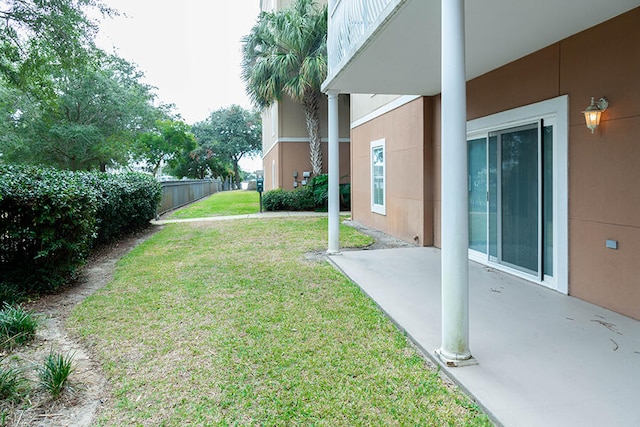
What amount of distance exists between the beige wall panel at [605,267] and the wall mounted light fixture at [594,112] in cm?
106

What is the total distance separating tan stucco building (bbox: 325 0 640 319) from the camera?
4.19m

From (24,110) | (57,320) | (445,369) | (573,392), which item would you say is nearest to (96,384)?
(57,320)

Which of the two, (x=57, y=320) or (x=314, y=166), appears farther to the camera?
(x=314, y=166)

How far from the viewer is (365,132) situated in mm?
11719

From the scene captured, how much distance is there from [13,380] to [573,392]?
3860 millimetres

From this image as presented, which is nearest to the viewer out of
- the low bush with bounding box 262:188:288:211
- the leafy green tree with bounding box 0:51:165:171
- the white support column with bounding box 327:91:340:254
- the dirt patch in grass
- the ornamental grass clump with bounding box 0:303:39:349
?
the dirt patch in grass

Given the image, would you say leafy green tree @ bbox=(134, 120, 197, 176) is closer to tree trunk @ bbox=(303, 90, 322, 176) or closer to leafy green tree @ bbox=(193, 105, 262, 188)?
leafy green tree @ bbox=(193, 105, 262, 188)

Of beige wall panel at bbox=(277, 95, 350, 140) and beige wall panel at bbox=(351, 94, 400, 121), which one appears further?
beige wall panel at bbox=(277, 95, 350, 140)

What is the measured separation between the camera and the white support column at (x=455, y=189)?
324 cm

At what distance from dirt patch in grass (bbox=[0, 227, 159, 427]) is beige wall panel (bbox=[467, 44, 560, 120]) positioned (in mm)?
5605

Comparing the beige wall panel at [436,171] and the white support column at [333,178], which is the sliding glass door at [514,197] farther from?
the white support column at [333,178]

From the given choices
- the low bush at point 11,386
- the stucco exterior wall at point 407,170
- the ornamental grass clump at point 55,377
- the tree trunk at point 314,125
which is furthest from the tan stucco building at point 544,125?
the tree trunk at point 314,125

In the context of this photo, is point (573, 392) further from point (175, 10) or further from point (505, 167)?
point (175, 10)

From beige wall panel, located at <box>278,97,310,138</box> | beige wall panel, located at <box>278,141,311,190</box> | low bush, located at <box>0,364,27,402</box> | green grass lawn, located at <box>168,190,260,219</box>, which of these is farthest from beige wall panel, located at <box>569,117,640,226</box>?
beige wall panel, located at <box>278,97,310,138</box>
